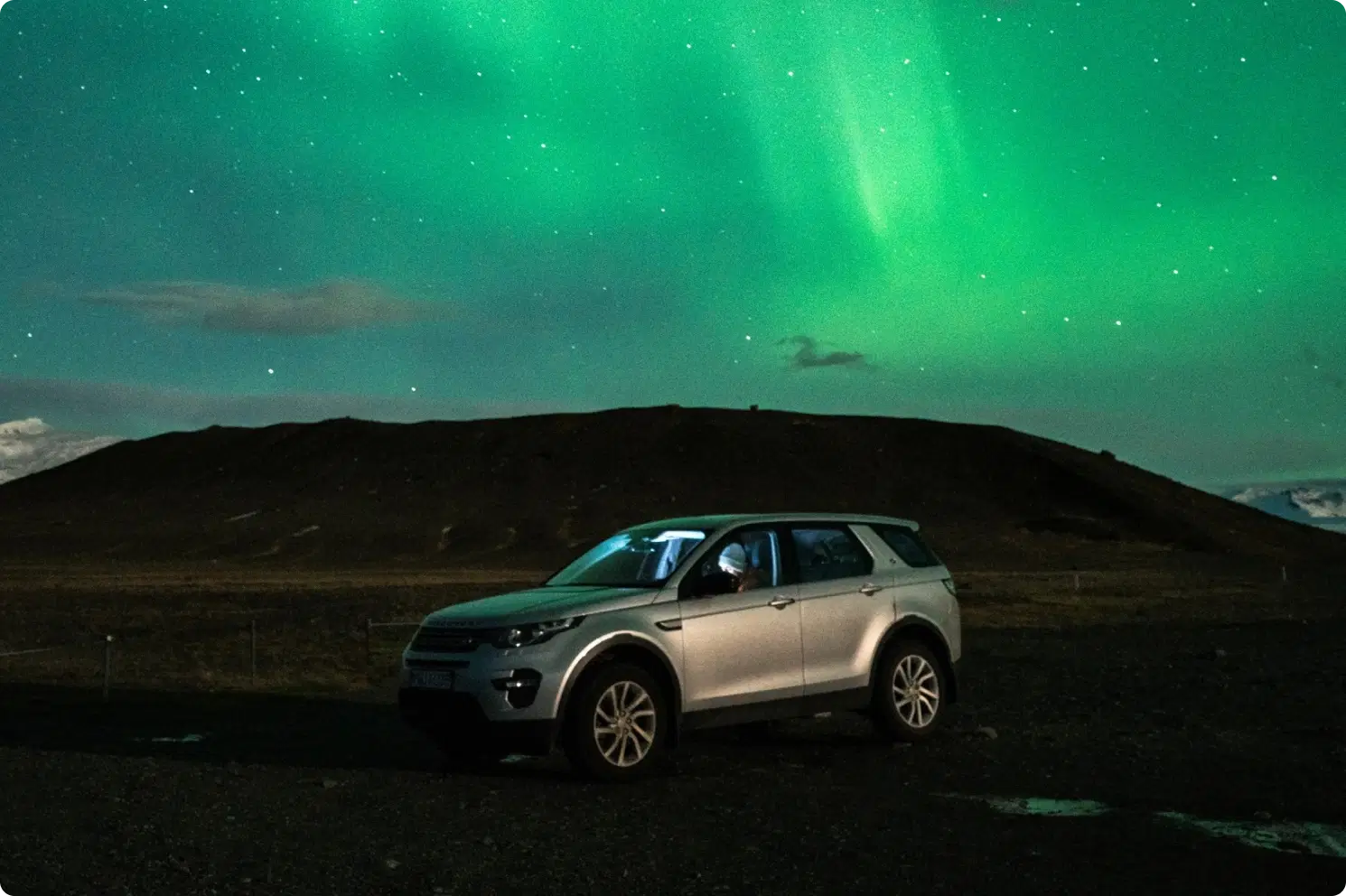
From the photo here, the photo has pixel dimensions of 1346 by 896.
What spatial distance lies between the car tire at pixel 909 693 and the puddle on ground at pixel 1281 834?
126 inches

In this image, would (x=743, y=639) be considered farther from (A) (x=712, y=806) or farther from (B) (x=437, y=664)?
(B) (x=437, y=664)

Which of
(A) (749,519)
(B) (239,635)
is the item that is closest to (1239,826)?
(A) (749,519)

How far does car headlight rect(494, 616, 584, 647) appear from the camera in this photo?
384 inches

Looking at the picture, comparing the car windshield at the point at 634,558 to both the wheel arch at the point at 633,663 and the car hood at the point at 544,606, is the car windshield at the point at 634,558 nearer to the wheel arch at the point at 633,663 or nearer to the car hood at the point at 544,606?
the car hood at the point at 544,606

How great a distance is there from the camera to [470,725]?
9.80 metres

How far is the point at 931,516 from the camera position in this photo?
106 m

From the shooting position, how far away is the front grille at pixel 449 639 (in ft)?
32.6

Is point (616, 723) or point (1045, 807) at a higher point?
point (616, 723)

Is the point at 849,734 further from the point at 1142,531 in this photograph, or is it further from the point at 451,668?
the point at 1142,531

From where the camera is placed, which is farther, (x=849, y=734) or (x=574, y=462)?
(x=574, y=462)

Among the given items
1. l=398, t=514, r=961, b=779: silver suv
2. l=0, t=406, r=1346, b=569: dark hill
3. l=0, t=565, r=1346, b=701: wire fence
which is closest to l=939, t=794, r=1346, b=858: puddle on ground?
l=398, t=514, r=961, b=779: silver suv

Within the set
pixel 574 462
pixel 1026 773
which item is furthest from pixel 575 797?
pixel 574 462

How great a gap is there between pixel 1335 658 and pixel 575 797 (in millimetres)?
13093

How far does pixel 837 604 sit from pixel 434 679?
10.4 ft
